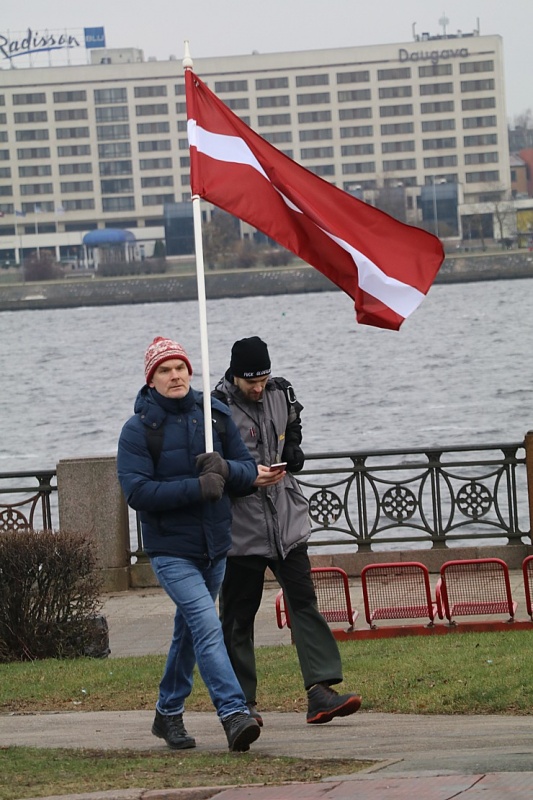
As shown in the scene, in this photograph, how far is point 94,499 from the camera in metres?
13.2

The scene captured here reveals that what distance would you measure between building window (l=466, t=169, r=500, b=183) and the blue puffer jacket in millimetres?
192188

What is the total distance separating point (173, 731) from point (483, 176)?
195 metres

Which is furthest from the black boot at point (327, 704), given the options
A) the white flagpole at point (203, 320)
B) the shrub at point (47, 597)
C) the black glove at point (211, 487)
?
the shrub at point (47, 597)

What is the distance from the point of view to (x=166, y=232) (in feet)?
585

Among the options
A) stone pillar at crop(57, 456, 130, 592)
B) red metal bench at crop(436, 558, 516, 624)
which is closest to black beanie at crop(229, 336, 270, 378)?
red metal bench at crop(436, 558, 516, 624)

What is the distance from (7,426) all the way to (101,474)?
4771cm

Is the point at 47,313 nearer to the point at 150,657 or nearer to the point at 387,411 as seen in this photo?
the point at 387,411

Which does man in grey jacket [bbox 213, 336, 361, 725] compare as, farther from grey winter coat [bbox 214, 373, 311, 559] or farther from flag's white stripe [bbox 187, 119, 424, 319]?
flag's white stripe [bbox 187, 119, 424, 319]

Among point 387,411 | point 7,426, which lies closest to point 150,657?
point 387,411

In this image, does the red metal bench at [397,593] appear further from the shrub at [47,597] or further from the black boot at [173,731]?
the black boot at [173,731]

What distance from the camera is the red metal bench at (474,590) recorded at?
9.89m

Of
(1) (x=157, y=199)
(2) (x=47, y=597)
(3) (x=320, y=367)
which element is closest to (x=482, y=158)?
(1) (x=157, y=199)

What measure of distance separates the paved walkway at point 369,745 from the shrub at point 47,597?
6.20ft

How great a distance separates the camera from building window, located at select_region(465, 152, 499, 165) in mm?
197875
